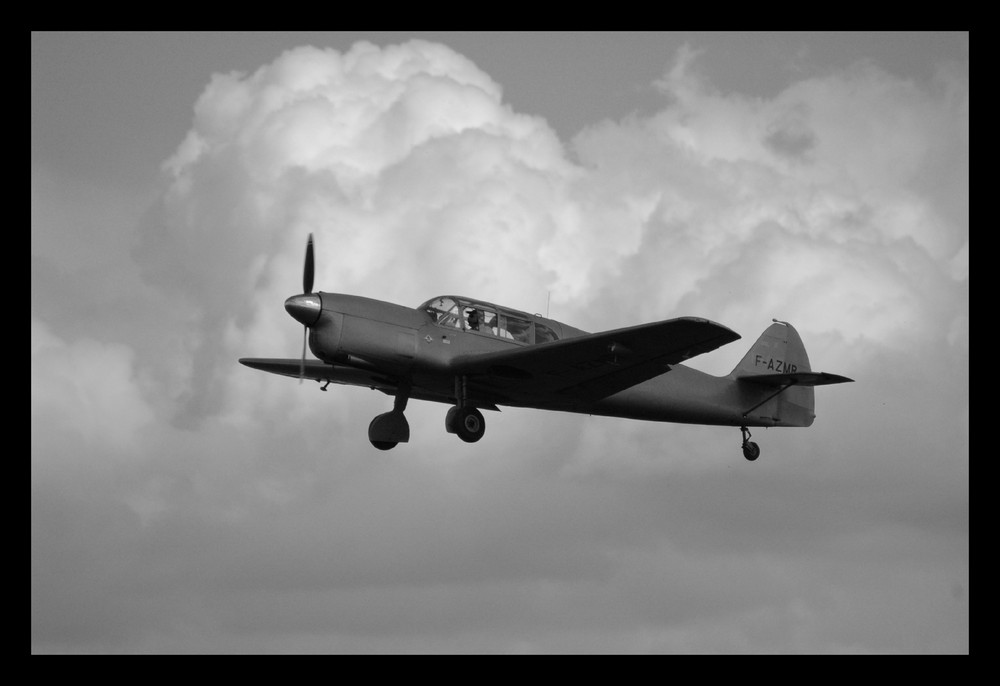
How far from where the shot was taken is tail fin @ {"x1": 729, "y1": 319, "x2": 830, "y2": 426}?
98.3 ft

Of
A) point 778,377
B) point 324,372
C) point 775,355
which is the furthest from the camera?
point 775,355

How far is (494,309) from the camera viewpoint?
26.1 m

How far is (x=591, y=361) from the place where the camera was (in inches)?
1013

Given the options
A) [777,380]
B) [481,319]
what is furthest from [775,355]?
[481,319]

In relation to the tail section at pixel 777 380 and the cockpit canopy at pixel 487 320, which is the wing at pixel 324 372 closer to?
the cockpit canopy at pixel 487 320

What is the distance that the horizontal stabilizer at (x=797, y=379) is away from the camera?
1057 inches

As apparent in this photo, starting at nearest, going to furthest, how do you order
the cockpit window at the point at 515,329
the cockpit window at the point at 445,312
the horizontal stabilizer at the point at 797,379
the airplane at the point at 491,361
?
1. the airplane at the point at 491,361
2. the cockpit window at the point at 445,312
3. the cockpit window at the point at 515,329
4. the horizontal stabilizer at the point at 797,379

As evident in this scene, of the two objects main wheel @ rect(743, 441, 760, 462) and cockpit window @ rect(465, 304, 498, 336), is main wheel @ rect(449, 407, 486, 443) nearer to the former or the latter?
cockpit window @ rect(465, 304, 498, 336)

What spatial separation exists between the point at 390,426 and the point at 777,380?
9.20 metres

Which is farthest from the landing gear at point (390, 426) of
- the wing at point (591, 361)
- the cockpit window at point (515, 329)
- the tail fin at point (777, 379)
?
the tail fin at point (777, 379)

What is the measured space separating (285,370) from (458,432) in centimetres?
561

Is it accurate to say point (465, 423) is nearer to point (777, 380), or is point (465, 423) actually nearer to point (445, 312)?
point (445, 312)

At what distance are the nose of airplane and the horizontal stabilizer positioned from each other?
10431 millimetres

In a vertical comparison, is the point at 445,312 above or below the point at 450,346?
above
